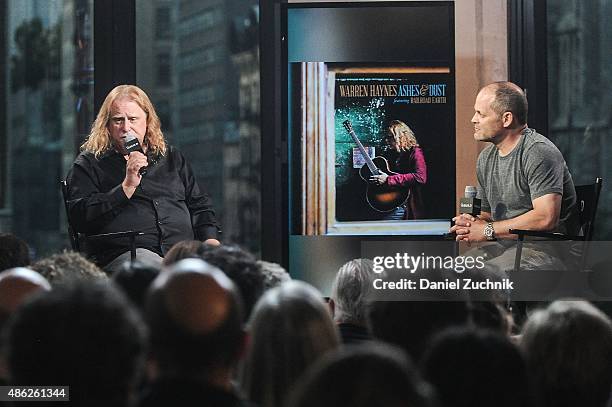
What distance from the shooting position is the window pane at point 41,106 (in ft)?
20.3

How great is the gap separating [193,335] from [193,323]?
19 mm

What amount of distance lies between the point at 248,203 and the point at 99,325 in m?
4.84

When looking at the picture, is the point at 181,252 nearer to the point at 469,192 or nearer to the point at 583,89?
the point at 469,192

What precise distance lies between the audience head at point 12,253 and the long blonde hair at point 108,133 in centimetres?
136

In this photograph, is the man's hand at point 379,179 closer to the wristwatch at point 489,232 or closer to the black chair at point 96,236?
the wristwatch at point 489,232

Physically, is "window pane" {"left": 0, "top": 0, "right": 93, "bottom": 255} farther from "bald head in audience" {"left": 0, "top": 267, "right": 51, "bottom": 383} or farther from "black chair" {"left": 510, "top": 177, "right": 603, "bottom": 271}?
"bald head in audience" {"left": 0, "top": 267, "right": 51, "bottom": 383}

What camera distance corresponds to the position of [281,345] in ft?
6.33

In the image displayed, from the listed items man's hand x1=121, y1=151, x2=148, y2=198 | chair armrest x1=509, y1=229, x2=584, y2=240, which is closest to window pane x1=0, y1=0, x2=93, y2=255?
man's hand x1=121, y1=151, x2=148, y2=198

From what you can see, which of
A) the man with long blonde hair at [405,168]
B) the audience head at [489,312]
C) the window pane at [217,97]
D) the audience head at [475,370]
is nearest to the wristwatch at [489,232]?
the man with long blonde hair at [405,168]

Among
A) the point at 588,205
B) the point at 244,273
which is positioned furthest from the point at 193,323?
the point at 588,205

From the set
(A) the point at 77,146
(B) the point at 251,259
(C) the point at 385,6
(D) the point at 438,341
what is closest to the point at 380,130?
(C) the point at 385,6

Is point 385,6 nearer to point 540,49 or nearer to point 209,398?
point 540,49

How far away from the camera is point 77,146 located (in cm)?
618

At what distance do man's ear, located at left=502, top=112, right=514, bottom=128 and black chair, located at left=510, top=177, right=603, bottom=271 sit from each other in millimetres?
451
